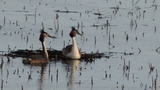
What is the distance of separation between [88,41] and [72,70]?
3.56 meters

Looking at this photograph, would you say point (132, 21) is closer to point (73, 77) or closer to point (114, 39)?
point (114, 39)

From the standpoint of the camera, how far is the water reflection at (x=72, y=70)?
12330 mm

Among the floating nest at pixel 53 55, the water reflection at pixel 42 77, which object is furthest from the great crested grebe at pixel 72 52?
the water reflection at pixel 42 77

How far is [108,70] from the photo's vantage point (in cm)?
1388

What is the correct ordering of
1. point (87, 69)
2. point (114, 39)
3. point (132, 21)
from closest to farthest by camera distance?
point (87, 69) < point (114, 39) < point (132, 21)

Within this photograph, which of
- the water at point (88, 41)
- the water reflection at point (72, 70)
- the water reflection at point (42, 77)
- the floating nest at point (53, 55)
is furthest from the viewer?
the floating nest at point (53, 55)

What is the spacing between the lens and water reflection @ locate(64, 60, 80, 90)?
40.5ft

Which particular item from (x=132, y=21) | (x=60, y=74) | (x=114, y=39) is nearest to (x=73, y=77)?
(x=60, y=74)

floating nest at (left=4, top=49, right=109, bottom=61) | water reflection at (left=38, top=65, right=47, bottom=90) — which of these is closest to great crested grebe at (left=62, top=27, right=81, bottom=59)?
floating nest at (left=4, top=49, right=109, bottom=61)

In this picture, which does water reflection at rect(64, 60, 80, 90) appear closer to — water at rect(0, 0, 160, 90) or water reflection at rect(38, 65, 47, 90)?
water at rect(0, 0, 160, 90)

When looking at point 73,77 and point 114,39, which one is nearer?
point 73,77

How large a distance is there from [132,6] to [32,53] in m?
9.14

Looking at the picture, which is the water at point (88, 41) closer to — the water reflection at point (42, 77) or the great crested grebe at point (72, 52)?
the water reflection at point (42, 77)

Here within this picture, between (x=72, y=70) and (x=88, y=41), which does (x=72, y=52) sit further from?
(x=88, y=41)
